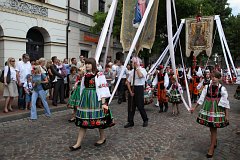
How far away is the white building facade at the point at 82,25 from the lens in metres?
18.3

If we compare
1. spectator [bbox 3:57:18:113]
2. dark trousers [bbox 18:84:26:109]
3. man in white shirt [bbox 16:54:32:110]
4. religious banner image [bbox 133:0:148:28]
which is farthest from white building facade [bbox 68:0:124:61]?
religious banner image [bbox 133:0:148:28]

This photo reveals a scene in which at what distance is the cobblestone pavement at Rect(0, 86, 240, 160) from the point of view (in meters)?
4.82

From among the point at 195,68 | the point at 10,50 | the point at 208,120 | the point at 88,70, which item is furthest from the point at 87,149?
the point at 10,50

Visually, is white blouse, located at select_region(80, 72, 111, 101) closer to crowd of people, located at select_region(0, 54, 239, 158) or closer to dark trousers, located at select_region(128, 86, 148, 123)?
crowd of people, located at select_region(0, 54, 239, 158)

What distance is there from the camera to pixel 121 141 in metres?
5.68

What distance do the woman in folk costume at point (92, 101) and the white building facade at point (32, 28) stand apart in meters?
9.80

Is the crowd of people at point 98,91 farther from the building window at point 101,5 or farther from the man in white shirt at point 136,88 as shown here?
the building window at point 101,5

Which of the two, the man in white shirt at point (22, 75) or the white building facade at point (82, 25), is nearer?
the man in white shirt at point (22, 75)

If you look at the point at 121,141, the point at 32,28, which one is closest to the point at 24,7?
the point at 32,28

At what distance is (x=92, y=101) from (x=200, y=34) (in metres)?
10.0

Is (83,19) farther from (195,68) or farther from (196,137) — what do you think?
(196,137)

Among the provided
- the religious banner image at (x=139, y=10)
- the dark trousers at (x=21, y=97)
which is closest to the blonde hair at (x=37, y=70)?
the dark trousers at (x=21, y=97)

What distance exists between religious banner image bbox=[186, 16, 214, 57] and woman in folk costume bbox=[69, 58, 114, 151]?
958 centimetres

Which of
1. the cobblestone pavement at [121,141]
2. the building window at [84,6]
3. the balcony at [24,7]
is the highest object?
the building window at [84,6]
